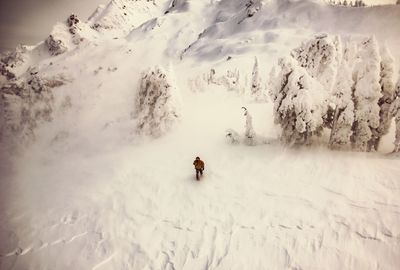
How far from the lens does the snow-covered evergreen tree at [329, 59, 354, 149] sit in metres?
12.4

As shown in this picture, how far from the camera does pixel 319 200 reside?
Answer: 34.2ft

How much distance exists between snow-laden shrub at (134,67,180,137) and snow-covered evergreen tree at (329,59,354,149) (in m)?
9.56

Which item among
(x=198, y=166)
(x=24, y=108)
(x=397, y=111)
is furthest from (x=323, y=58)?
(x=24, y=108)

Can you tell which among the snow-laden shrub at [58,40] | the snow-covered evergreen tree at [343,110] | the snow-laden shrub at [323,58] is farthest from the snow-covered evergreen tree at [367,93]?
the snow-laden shrub at [58,40]

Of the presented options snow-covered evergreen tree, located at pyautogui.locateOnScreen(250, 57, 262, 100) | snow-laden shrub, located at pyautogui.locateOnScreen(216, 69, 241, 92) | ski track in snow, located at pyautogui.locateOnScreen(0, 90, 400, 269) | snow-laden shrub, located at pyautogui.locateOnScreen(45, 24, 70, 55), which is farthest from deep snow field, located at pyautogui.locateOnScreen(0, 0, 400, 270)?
snow-laden shrub, located at pyautogui.locateOnScreen(45, 24, 70, 55)

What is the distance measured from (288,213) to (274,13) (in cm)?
5324

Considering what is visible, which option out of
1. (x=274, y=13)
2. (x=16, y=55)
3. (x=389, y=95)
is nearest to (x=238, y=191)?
(x=389, y=95)

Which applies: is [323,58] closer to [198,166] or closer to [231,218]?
[198,166]

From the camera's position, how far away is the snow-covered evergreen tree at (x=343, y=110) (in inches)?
489

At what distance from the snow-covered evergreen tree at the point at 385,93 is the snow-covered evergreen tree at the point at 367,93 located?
38cm

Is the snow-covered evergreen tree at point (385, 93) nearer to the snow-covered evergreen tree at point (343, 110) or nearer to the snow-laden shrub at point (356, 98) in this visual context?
the snow-laden shrub at point (356, 98)

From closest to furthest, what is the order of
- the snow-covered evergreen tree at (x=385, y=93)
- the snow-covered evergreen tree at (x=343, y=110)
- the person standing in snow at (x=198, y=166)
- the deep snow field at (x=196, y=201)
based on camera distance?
the deep snow field at (x=196, y=201) → the snow-covered evergreen tree at (x=385, y=93) → the snow-covered evergreen tree at (x=343, y=110) → the person standing in snow at (x=198, y=166)

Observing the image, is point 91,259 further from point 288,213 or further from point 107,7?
point 107,7

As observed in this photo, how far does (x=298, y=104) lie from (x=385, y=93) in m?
3.43
